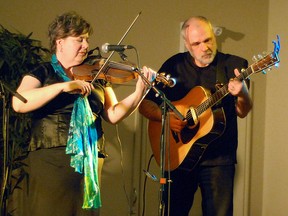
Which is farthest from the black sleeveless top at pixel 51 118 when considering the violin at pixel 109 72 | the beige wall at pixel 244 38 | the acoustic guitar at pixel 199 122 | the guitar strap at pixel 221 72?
the beige wall at pixel 244 38

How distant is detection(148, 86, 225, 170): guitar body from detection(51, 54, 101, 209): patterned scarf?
43 cm

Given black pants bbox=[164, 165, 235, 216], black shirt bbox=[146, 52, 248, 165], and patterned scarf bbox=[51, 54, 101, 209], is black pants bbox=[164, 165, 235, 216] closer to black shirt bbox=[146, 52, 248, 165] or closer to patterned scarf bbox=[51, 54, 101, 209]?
black shirt bbox=[146, 52, 248, 165]

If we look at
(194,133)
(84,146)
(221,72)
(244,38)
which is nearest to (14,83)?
(84,146)

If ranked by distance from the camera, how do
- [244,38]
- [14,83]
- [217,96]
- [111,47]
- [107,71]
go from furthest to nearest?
[244,38]
[14,83]
[217,96]
[107,71]
[111,47]

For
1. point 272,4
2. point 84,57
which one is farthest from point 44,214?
point 272,4

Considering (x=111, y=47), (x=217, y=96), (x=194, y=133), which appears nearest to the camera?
(x=111, y=47)

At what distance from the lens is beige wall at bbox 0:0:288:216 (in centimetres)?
307

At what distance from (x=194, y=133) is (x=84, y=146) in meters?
0.72

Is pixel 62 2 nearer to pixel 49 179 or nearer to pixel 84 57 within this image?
pixel 84 57

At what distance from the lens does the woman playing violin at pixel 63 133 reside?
1799 millimetres

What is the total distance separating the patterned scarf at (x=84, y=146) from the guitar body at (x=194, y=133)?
43 centimetres

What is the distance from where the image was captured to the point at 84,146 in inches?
73.0

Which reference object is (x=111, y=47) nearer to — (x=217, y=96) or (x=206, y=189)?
(x=217, y=96)

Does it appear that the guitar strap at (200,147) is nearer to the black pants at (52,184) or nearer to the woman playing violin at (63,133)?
the woman playing violin at (63,133)
